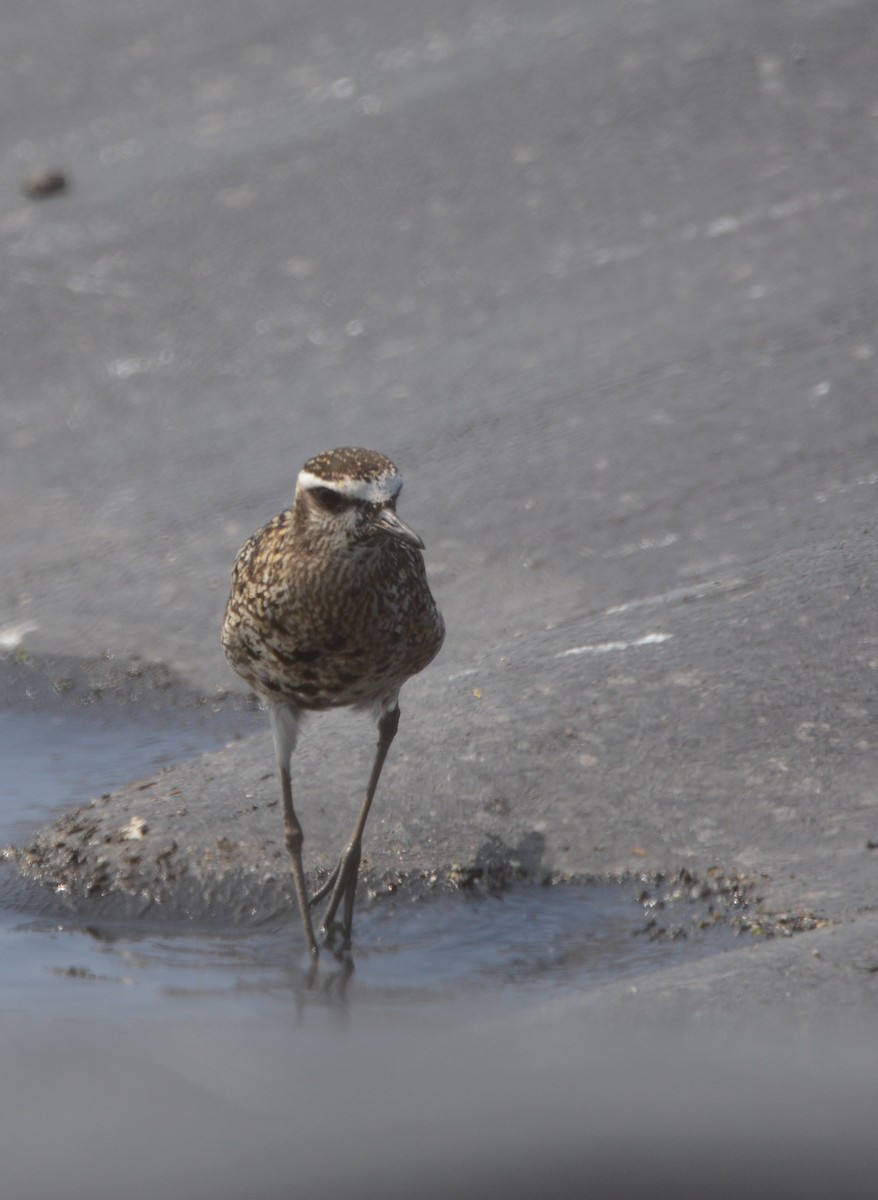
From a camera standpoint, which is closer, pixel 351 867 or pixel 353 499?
pixel 353 499

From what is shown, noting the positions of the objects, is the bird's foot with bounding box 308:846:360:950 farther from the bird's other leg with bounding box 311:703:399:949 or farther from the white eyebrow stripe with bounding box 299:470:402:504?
the white eyebrow stripe with bounding box 299:470:402:504

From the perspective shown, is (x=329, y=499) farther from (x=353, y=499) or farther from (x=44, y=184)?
(x=44, y=184)

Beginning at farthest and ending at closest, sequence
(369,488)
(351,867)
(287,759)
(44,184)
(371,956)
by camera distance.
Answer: (44,184), (287,759), (351,867), (371,956), (369,488)

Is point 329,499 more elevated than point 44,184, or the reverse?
point 44,184

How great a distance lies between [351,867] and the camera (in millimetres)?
5895

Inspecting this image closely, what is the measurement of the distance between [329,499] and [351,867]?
1.42 metres

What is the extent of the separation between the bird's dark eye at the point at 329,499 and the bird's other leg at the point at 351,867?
1019mm

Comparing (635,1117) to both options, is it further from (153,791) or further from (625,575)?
(625,575)

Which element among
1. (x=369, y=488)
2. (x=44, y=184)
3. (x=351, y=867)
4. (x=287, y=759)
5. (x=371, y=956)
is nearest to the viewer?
(x=369, y=488)

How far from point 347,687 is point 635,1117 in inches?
101

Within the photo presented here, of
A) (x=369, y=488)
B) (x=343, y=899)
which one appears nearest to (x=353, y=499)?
(x=369, y=488)

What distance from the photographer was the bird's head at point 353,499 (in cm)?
532

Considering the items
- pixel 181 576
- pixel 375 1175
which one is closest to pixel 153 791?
pixel 181 576

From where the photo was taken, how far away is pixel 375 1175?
3375 mm
